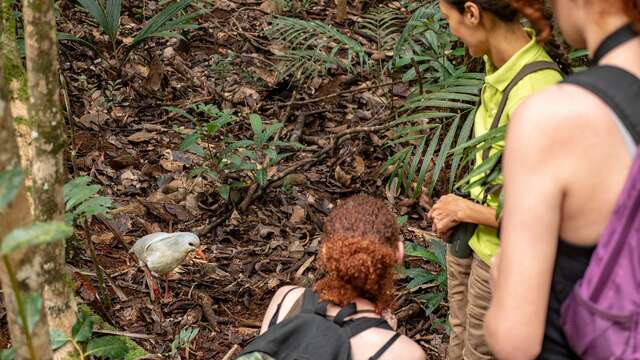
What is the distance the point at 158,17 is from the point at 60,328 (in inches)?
135

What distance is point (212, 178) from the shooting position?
459 centimetres

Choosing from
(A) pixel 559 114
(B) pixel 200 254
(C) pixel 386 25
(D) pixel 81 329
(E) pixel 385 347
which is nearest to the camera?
(A) pixel 559 114

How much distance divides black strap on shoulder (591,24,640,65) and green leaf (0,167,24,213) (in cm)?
109

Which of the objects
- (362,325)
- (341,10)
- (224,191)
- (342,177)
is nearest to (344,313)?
(362,325)

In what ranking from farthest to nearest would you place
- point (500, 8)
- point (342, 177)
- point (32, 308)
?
point (342, 177), point (500, 8), point (32, 308)

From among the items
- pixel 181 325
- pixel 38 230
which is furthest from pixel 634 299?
pixel 181 325

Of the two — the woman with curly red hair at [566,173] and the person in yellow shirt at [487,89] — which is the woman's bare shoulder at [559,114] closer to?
the woman with curly red hair at [566,173]

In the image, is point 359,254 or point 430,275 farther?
point 430,275

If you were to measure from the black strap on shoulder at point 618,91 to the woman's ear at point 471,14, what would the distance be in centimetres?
95

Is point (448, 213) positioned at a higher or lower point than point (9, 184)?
lower

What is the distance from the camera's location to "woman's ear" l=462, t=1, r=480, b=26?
239cm

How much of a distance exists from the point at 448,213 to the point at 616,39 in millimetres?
1097

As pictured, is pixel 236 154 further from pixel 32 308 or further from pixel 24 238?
pixel 24 238

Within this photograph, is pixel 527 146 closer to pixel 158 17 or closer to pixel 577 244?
pixel 577 244
